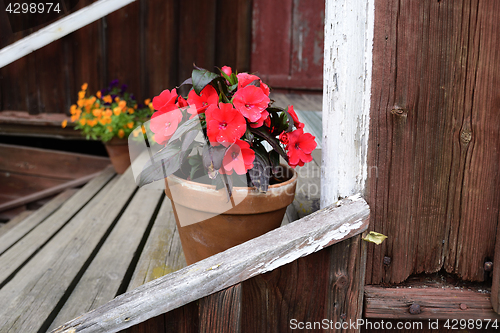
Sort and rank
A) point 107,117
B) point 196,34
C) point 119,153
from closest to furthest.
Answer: point 107,117, point 119,153, point 196,34

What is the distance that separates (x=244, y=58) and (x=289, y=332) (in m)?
2.57

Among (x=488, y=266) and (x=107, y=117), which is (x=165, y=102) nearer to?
(x=488, y=266)

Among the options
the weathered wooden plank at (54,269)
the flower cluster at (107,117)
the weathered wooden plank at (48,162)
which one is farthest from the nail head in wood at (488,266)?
the weathered wooden plank at (48,162)

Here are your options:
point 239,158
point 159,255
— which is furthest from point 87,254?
point 239,158

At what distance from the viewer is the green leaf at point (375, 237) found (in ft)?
2.82

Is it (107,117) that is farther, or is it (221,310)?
(107,117)

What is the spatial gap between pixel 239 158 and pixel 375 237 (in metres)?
0.39

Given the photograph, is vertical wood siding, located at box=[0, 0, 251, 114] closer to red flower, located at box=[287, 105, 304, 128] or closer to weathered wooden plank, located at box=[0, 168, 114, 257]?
weathered wooden plank, located at box=[0, 168, 114, 257]

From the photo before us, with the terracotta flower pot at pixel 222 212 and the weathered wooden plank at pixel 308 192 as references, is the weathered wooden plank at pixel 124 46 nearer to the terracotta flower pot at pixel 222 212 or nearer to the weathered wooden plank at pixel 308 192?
the weathered wooden plank at pixel 308 192

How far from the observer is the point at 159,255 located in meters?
1.33

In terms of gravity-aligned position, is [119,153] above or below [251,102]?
below

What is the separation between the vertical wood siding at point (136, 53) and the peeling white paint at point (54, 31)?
72cm

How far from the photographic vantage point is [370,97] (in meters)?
0.84

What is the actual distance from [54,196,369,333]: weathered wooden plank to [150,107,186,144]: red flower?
0.33 metres
